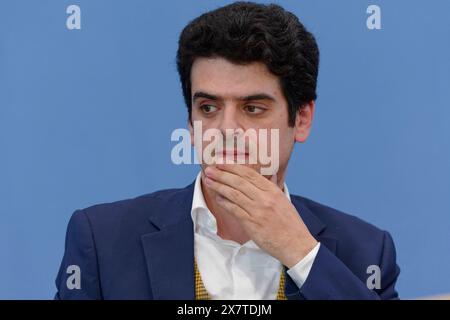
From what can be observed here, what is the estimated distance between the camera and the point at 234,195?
1.94m

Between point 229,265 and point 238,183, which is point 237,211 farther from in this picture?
point 229,265

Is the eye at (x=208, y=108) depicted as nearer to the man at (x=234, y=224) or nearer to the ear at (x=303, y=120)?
the man at (x=234, y=224)

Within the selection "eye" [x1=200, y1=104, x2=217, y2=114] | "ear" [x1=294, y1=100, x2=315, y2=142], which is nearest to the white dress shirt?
"eye" [x1=200, y1=104, x2=217, y2=114]

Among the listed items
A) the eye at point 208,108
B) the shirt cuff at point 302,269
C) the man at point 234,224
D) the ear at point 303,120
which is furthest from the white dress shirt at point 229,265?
the ear at point 303,120

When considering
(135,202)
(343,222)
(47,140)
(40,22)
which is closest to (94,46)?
(40,22)

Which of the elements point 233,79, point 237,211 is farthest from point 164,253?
point 233,79

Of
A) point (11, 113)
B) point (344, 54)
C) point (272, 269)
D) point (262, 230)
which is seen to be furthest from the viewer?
point (344, 54)

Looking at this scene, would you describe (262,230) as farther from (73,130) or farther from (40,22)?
(40,22)

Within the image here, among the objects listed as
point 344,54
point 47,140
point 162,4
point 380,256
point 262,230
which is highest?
point 162,4

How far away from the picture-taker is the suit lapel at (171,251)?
198cm

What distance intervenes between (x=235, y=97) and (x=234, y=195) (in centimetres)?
25

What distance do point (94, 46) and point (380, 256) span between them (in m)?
1.09

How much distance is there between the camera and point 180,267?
201 centimetres

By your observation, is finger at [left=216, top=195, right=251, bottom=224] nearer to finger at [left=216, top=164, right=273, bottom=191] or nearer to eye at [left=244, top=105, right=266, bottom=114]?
finger at [left=216, top=164, right=273, bottom=191]
